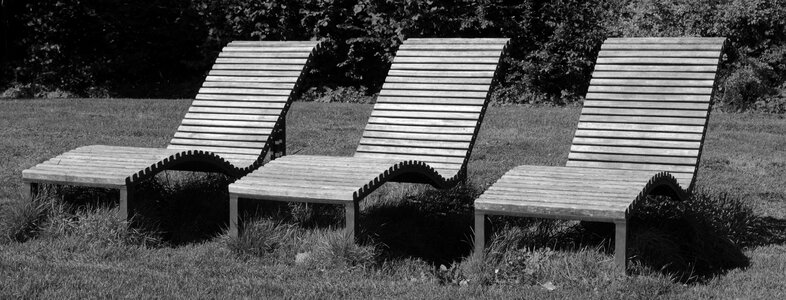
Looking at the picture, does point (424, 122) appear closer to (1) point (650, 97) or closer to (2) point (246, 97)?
(2) point (246, 97)

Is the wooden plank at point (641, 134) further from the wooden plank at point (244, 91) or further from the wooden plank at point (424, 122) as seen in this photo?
the wooden plank at point (244, 91)

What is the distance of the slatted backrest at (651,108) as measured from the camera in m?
6.96

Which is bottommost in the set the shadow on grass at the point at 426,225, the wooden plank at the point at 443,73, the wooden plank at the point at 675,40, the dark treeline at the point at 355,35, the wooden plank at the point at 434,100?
the dark treeline at the point at 355,35

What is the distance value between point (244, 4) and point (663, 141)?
28.2 ft

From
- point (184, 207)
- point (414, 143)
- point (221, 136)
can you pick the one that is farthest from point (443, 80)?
point (184, 207)

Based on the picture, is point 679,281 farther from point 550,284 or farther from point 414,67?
point 414,67

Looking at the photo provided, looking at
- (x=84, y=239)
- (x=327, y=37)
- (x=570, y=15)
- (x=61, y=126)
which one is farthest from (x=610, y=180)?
(x=327, y=37)

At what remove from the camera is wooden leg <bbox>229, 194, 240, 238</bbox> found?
633cm

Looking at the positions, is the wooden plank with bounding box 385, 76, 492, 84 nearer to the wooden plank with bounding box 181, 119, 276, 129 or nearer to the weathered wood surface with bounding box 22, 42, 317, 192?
the weathered wood surface with bounding box 22, 42, 317, 192

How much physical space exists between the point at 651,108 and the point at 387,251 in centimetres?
203

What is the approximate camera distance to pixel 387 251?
626cm

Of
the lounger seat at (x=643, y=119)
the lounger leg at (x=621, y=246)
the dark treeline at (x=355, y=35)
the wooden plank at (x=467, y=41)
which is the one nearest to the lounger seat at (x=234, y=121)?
the wooden plank at (x=467, y=41)

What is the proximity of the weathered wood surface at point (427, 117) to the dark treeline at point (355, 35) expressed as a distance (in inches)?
217

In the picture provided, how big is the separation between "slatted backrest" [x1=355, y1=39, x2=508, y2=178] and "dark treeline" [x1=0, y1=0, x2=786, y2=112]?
5490 mm
